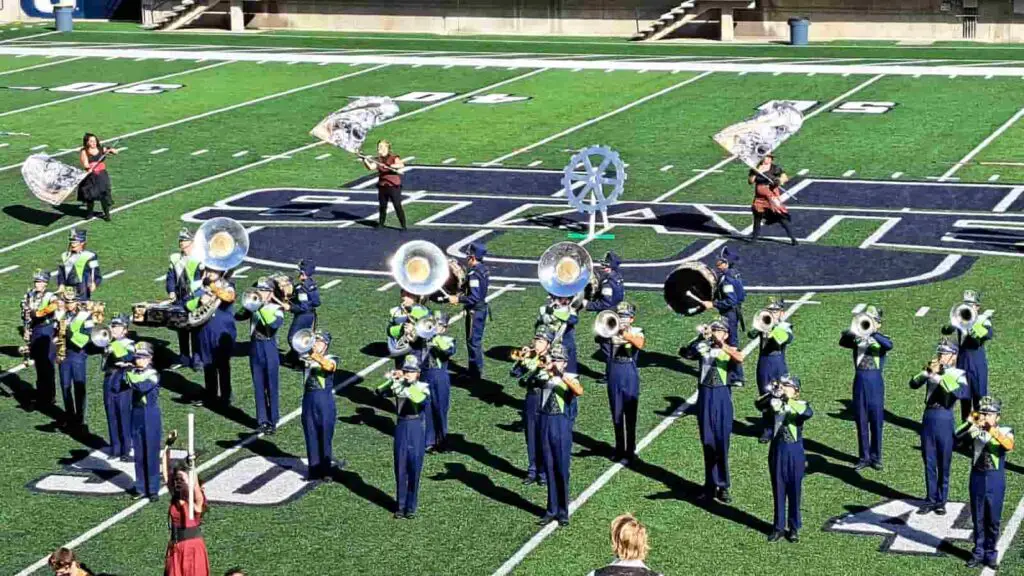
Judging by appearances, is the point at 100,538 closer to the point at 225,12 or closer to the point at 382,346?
the point at 382,346

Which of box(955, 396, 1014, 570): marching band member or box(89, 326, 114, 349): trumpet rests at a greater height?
box(89, 326, 114, 349): trumpet

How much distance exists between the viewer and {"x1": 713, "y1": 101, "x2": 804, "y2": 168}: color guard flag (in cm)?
3042

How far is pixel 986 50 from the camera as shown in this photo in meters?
53.6

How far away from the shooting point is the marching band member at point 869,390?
20.1 metres

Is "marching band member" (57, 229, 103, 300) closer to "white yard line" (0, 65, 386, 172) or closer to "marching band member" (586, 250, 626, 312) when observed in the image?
"marching band member" (586, 250, 626, 312)

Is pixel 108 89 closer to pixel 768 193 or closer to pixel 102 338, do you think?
pixel 768 193

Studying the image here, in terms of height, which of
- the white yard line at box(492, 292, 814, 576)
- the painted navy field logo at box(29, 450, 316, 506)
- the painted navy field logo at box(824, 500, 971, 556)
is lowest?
the painted navy field logo at box(824, 500, 971, 556)

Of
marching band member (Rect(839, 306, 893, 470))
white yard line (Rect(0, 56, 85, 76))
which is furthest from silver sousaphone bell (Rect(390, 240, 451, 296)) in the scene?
white yard line (Rect(0, 56, 85, 76))

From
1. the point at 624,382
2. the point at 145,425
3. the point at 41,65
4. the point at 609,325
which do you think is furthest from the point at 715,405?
the point at 41,65

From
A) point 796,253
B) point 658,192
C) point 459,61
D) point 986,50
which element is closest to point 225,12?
point 459,61

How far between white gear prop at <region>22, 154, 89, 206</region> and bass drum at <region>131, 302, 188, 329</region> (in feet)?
26.3

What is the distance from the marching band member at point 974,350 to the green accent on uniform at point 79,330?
357 inches

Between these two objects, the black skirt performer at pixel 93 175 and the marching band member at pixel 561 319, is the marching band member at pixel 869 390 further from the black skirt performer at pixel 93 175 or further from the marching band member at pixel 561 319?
the black skirt performer at pixel 93 175

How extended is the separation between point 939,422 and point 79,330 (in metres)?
9.04
